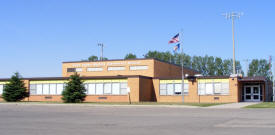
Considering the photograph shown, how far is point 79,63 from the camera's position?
189 feet

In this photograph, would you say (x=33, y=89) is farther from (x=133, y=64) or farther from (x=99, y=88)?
(x=133, y=64)

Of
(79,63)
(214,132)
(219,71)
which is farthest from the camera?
→ (219,71)

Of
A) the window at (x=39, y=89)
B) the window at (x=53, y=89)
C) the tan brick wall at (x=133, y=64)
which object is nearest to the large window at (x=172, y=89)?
the tan brick wall at (x=133, y=64)

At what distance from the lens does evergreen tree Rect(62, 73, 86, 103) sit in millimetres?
39094

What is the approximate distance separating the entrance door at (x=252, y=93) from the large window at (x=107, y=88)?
15574 millimetres

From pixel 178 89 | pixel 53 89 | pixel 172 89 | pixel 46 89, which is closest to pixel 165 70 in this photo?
pixel 172 89

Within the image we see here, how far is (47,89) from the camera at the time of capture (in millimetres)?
47688

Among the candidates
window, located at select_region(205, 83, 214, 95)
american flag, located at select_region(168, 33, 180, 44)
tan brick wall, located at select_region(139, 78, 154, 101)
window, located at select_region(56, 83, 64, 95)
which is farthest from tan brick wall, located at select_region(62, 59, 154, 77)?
window, located at select_region(205, 83, 214, 95)

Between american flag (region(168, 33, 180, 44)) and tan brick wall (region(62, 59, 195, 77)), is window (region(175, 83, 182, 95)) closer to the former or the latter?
american flag (region(168, 33, 180, 44))

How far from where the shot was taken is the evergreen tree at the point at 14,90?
143 feet

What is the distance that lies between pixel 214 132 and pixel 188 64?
8575cm

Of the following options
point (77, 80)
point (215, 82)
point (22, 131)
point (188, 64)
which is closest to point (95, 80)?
point (77, 80)

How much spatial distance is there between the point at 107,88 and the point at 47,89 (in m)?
9.16

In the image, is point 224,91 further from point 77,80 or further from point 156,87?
point 77,80
